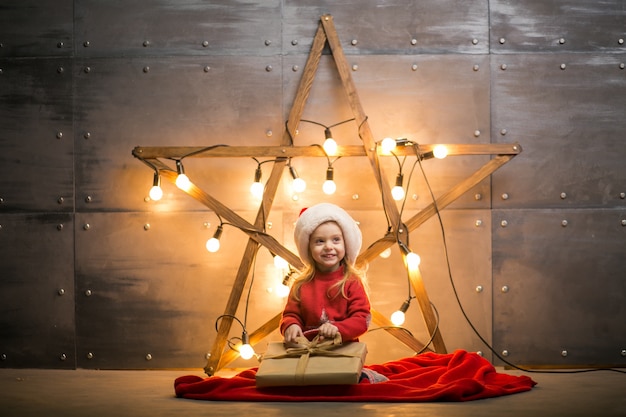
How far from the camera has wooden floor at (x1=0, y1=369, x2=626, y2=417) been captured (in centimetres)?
312

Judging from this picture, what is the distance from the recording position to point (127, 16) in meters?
4.52

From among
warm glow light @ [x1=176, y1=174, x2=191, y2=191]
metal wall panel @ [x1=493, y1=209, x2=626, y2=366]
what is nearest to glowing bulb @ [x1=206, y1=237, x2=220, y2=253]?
warm glow light @ [x1=176, y1=174, x2=191, y2=191]

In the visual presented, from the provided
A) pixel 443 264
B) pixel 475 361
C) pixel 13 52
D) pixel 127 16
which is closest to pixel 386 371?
pixel 475 361

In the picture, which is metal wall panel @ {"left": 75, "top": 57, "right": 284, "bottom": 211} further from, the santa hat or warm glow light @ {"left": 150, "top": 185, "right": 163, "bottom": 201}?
the santa hat

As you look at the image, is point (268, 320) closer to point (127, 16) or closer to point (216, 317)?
point (216, 317)

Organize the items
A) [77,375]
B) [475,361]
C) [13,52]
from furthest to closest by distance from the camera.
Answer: [13,52] < [77,375] < [475,361]

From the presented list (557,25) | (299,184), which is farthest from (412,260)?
(557,25)

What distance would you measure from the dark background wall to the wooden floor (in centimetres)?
46

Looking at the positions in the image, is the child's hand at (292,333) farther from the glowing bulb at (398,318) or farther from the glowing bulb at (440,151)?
the glowing bulb at (440,151)

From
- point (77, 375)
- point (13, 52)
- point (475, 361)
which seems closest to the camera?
point (475, 361)

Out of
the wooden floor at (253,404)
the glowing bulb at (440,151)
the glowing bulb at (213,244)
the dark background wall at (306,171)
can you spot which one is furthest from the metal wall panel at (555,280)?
the glowing bulb at (213,244)

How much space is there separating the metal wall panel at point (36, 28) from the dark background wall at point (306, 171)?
2 centimetres

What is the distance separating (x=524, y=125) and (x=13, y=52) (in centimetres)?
277

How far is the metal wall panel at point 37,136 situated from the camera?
4.53 m
